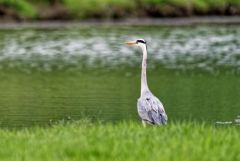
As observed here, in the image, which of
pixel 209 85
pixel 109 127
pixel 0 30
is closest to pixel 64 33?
pixel 0 30

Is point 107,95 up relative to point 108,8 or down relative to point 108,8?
up

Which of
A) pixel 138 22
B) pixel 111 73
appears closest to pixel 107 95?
pixel 111 73

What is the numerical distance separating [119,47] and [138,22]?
2422 cm

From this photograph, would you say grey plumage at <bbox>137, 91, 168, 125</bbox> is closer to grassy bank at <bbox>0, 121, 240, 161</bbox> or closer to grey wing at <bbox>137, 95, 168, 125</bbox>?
grey wing at <bbox>137, 95, 168, 125</bbox>

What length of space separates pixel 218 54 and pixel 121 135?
40.4 m

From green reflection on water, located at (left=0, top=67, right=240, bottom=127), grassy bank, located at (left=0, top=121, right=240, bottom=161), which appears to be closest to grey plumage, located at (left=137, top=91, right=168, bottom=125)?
grassy bank, located at (left=0, top=121, right=240, bottom=161)

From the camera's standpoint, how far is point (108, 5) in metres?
86.0

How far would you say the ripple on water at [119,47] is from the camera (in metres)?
49.0

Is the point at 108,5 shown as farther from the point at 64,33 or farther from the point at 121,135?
the point at 121,135

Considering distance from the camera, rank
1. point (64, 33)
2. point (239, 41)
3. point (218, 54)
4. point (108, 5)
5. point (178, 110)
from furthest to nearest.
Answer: point (108, 5)
point (64, 33)
point (239, 41)
point (218, 54)
point (178, 110)

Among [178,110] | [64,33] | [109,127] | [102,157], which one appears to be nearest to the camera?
[102,157]

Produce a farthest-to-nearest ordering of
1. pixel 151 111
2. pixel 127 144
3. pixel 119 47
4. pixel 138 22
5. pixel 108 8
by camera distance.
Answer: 1. pixel 108 8
2. pixel 138 22
3. pixel 119 47
4. pixel 151 111
5. pixel 127 144

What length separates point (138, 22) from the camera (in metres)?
83.2

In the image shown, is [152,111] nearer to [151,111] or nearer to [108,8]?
[151,111]
